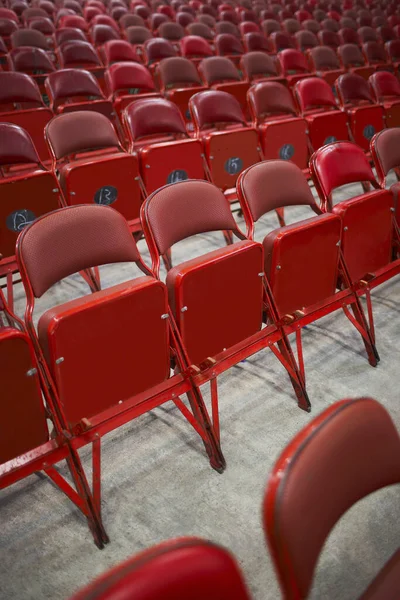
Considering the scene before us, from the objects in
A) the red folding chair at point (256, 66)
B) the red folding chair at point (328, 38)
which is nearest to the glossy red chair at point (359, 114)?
the red folding chair at point (256, 66)

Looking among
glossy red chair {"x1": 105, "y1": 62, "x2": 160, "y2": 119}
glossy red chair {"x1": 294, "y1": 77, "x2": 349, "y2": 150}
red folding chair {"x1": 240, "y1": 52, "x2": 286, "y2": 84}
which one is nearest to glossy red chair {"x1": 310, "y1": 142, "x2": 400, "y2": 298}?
Answer: glossy red chair {"x1": 294, "y1": 77, "x2": 349, "y2": 150}

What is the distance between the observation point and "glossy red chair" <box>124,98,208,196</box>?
3256 millimetres

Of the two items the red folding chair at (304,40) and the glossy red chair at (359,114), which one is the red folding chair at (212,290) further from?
the red folding chair at (304,40)

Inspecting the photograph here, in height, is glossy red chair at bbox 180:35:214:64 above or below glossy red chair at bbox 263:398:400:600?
above

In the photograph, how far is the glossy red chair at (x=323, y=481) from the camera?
0.94 m

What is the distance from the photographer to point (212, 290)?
205 cm

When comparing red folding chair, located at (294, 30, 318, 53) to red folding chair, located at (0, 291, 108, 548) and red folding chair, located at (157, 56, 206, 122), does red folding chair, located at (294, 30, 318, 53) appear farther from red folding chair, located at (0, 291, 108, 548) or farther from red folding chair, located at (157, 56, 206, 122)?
red folding chair, located at (0, 291, 108, 548)

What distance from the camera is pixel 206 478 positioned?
203 cm

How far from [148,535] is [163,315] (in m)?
0.76

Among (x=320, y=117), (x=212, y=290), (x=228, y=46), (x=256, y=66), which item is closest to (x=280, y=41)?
(x=228, y=46)

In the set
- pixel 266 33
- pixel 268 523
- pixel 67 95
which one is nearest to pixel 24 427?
pixel 268 523

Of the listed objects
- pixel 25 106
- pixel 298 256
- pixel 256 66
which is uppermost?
pixel 25 106

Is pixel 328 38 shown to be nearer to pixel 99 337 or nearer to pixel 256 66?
pixel 256 66

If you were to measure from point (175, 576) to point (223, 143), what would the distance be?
3.20m
